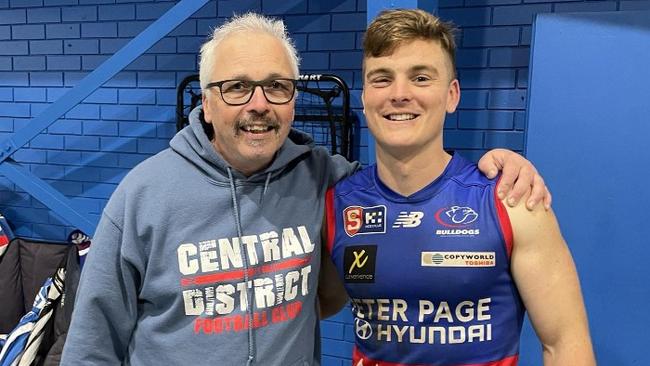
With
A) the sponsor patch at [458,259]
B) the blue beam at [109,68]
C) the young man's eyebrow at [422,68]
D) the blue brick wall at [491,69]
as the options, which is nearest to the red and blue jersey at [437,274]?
the sponsor patch at [458,259]

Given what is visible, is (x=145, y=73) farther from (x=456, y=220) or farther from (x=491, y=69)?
(x=456, y=220)

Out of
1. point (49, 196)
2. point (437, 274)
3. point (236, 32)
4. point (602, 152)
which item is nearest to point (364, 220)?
point (437, 274)

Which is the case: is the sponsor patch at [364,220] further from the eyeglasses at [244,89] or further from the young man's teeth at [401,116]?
the eyeglasses at [244,89]

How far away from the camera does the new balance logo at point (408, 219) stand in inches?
53.7

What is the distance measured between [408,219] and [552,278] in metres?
0.36

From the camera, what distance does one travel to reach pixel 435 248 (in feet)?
4.35

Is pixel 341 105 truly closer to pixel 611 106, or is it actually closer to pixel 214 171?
pixel 611 106

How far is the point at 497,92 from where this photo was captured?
8.57ft

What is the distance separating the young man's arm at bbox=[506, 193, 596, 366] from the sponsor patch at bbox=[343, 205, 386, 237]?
0.31m

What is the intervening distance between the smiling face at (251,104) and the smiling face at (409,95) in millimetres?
226

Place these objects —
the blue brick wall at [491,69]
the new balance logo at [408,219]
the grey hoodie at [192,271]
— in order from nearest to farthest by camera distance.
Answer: the grey hoodie at [192,271] < the new balance logo at [408,219] < the blue brick wall at [491,69]

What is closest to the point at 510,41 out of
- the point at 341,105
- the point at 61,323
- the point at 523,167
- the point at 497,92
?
the point at 497,92

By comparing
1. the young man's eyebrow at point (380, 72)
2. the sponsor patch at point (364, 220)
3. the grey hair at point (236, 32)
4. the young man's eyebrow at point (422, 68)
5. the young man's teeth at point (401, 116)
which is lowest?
the sponsor patch at point (364, 220)

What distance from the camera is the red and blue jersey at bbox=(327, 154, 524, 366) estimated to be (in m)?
1.30
